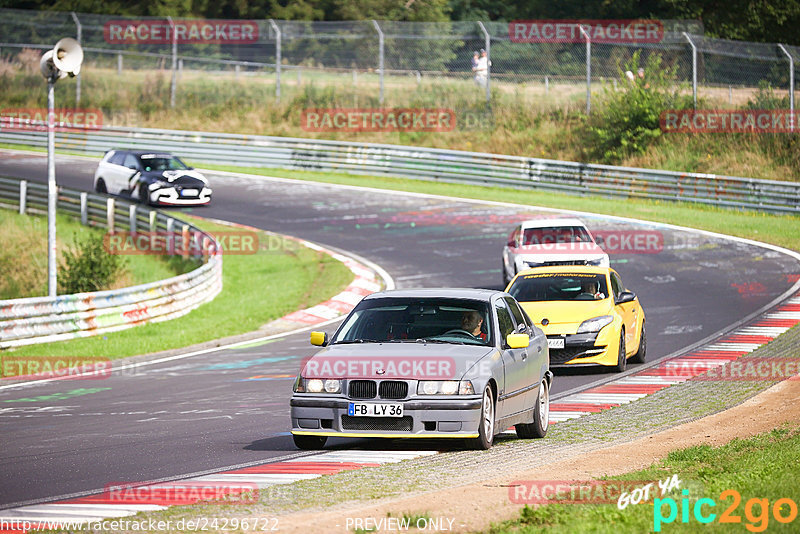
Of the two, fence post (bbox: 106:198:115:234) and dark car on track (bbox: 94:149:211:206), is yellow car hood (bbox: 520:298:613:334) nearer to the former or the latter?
fence post (bbox: 106:198:115:234)

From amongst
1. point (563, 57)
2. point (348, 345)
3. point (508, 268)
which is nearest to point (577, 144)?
point (563, 57)

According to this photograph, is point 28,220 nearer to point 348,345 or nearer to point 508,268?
point 508,268

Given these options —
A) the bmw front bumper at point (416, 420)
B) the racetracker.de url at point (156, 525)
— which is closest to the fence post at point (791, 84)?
the bmw front bumper at point (416, 420)

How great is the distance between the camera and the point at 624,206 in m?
36.2

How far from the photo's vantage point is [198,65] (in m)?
48.8

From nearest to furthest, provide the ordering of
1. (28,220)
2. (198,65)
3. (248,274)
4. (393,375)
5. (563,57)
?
(393,375) < (248,274) < (28,220) < (563,57) < (198,65)

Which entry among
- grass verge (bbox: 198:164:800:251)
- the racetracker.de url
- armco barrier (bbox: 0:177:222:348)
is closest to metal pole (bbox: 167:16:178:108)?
grass verge (bbox: 198:164:800:251)

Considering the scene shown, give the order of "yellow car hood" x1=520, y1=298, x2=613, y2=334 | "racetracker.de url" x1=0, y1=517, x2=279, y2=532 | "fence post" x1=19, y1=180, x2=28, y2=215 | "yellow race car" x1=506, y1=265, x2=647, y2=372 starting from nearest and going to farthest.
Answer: "racetracker.de url" x1=0, y1=517, x2=279, y2=532 → "yellow race car" x1=506, y1=265, x2=647, y2=372 → "yellow car hood" x1=520, y1=298, x2=613, y2=334 → "fence post" x1=19, y1=180, x2=28, y2=215

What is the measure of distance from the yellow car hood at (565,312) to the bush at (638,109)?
2632 centimetres

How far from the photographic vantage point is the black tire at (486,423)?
9.98 metres

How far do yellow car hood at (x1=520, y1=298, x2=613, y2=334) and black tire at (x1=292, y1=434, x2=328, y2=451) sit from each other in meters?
6.09

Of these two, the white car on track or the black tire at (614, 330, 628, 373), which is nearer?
the black tire at (614, 330, 628, 373)

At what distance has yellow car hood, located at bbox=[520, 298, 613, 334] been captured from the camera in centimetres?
1599

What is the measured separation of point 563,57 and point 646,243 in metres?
14.0
